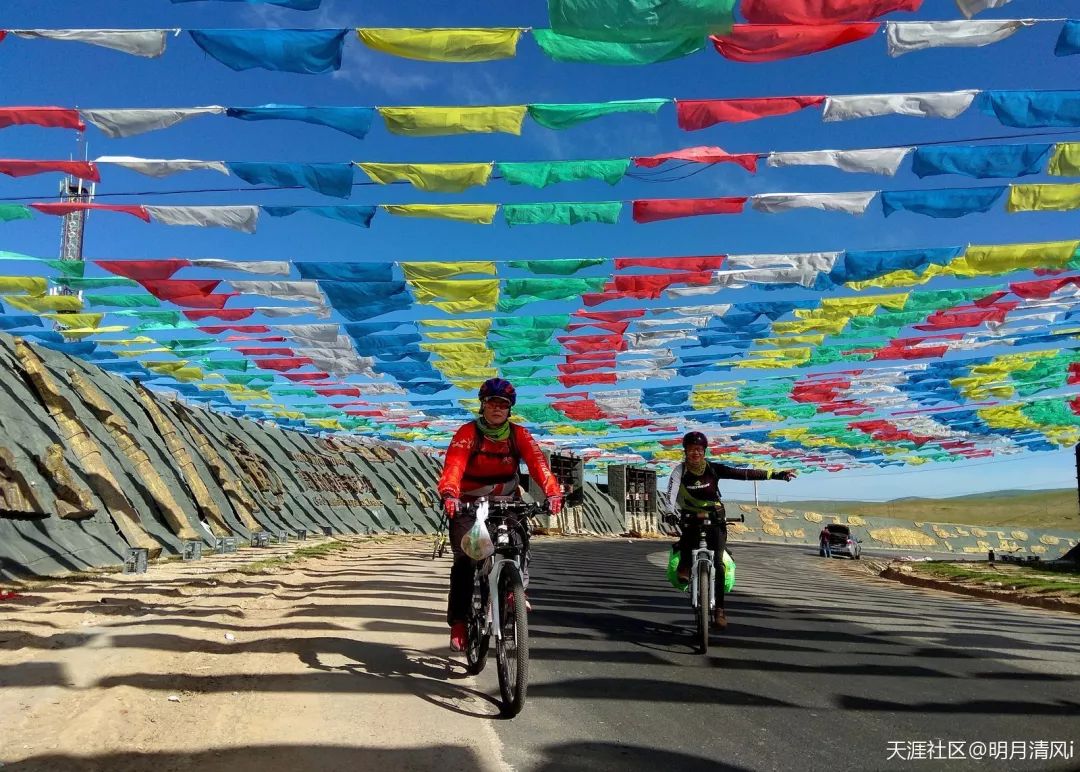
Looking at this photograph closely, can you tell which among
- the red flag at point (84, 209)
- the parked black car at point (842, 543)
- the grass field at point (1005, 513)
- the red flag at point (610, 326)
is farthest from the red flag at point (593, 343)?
the grass field at point (1005, 513)

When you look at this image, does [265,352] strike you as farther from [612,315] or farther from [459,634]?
[459,634]

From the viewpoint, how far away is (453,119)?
754 cm

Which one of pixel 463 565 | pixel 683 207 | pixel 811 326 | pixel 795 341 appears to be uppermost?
pixel 683 207

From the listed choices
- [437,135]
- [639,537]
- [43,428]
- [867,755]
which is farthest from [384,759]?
[639,537]

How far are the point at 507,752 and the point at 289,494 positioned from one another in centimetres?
2480

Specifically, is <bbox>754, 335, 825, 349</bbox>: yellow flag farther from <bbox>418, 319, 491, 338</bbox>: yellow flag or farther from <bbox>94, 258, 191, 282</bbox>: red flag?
<bbox>94, 258, 191, 282</bbox>: red flag

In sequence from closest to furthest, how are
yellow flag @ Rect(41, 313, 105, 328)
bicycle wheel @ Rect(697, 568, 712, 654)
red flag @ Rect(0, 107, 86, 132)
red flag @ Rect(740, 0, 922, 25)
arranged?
bicycle wheel @ Rect(697, 568, 712, 654)
red flag @ Rect(740, 0, 922, 25)
red flag @ Rect(0, 107, 86, 132)
yellow flag @ Rect(41, 313, 105, 328)

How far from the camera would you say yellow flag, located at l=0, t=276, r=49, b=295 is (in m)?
12.0

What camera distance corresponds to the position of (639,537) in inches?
1719

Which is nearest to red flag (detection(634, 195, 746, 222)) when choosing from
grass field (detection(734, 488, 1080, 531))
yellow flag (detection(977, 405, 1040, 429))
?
yellow flag (detection(977, 405, 1040, 429))

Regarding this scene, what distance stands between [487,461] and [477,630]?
3.67 feet

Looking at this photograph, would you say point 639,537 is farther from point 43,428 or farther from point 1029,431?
point 43,428

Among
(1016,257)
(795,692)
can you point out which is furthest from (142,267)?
(1016,257)

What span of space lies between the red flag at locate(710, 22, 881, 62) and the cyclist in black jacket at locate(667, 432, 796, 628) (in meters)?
3.49
